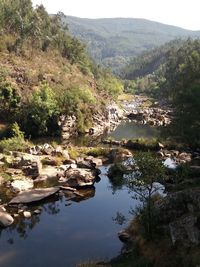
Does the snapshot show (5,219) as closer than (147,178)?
No

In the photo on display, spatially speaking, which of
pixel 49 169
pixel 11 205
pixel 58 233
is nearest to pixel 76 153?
pixel 49 169

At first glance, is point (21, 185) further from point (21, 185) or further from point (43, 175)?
point (43, 175)

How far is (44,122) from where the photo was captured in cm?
8638

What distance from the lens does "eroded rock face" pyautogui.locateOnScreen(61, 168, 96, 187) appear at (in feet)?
170

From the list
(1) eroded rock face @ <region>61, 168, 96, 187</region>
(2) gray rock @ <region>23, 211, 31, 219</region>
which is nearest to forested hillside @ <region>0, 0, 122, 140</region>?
(1) eroded rock face @ <region>61, 168, 96, 187</region>

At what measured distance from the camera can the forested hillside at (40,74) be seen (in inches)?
3519

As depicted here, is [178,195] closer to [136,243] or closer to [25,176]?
[136,243]

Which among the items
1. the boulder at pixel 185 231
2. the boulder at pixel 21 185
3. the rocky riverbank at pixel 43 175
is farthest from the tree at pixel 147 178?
the boulder at pixel 21 185

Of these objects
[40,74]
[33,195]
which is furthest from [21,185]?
[40,74]

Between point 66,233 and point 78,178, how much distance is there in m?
14.8

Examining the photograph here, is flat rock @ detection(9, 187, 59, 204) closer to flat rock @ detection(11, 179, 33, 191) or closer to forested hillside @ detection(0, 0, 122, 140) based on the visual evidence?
flat rock @ detection(11, 179, 33, 191)

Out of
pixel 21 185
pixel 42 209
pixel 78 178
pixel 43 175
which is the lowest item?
pixel 42 209

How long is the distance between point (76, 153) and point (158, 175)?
122 ft

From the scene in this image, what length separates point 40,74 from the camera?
366 feet
